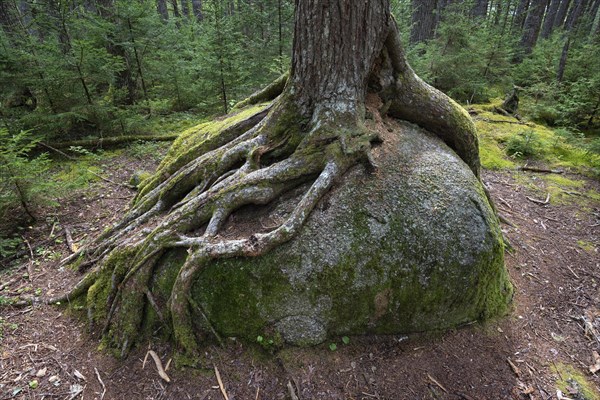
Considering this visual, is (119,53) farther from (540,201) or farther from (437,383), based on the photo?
(540,201)

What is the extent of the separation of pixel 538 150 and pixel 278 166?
791 cm

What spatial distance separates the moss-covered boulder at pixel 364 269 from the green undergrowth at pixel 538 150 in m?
5.13

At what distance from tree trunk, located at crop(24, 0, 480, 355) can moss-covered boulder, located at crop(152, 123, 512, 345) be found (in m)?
0.16

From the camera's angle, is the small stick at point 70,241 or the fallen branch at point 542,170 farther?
the fallen branch at point 542,170

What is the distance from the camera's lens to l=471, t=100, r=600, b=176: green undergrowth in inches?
302

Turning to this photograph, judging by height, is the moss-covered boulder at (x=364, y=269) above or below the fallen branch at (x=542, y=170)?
above

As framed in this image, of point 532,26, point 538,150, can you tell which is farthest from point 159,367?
point 532,26

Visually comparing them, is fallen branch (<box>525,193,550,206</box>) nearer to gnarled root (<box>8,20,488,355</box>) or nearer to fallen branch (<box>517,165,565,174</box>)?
fallen branch (<box>517,165,565,174</box>)

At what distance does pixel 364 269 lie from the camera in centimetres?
328

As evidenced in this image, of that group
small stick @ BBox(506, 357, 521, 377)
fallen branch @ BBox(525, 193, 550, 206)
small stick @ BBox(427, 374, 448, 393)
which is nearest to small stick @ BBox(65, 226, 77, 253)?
small stick @ BBox(427, 374, 448, 393)

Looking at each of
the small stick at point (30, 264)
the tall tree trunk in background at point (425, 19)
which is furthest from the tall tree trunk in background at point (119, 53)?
the tall tree trunk in background at point (425, 19)

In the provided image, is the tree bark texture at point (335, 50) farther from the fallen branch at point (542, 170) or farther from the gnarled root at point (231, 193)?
the fallen branch at point (542, 170)

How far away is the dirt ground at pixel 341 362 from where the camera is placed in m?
3.04

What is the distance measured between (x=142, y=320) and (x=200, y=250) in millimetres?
1066
